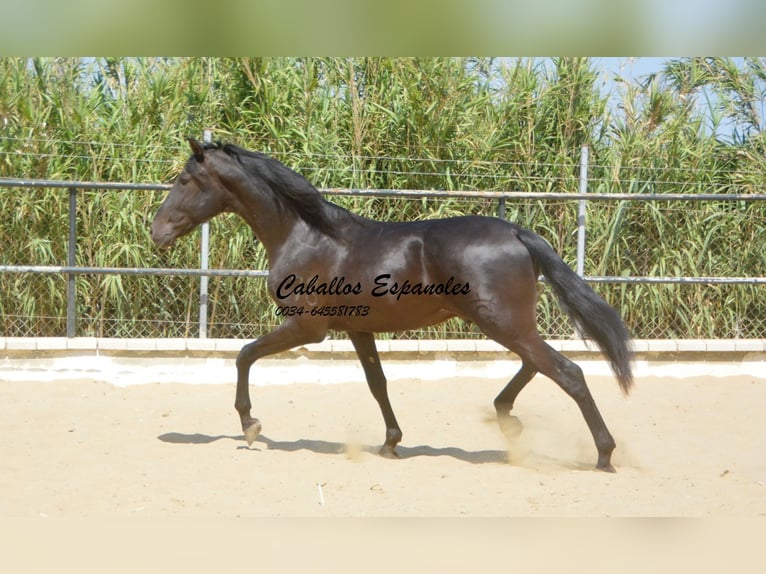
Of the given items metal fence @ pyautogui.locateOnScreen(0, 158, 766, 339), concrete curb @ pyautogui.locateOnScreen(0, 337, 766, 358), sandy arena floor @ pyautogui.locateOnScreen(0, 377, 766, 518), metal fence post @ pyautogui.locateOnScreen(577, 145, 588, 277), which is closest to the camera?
sandy arena floor @ pyautogui.locateOnScreen(0, 377, 766, 518)

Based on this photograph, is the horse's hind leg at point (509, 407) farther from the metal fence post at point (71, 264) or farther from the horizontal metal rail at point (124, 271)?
the metal fence post at point (71, 264)

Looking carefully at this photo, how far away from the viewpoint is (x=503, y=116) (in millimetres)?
9297

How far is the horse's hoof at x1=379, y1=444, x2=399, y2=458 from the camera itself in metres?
5.28

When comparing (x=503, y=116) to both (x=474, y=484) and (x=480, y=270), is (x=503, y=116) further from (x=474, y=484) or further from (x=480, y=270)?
(x=474, y=484)

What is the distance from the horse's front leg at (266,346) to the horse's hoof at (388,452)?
2.51 ft

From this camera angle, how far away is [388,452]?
530 centimetres

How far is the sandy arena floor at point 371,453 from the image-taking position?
408 cm

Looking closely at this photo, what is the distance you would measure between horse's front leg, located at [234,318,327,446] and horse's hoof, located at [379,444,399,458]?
2.51 feet

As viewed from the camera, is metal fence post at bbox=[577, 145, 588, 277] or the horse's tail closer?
the horse's tail

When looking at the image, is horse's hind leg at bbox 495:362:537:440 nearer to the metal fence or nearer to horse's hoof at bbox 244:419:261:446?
horse's hoof at bbox 244:419:261:446

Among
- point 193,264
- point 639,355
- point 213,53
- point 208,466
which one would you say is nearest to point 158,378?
point 193,264

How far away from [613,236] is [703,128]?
76.6 inches

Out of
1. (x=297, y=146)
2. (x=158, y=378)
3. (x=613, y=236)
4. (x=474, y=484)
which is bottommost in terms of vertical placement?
(x=158, y=378)

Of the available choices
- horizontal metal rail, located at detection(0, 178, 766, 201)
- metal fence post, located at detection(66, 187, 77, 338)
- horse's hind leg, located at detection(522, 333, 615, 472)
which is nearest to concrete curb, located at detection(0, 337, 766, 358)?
metal fence post, located at detection(66, 187, 77, 338)
